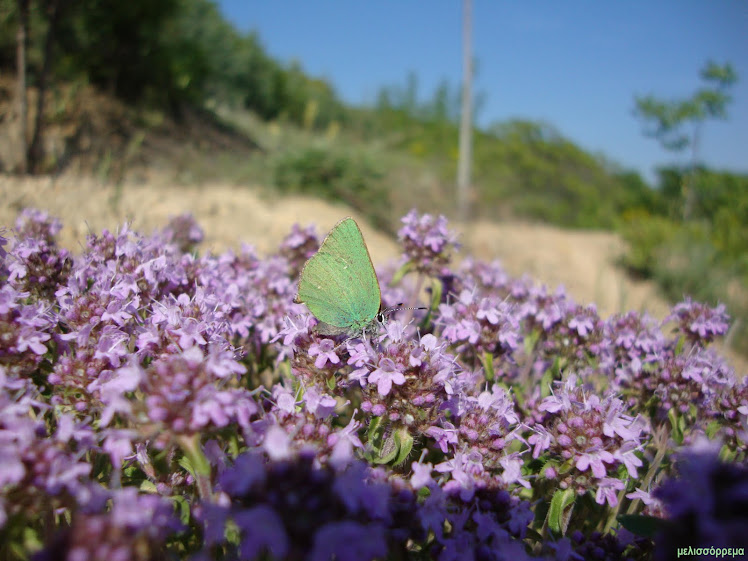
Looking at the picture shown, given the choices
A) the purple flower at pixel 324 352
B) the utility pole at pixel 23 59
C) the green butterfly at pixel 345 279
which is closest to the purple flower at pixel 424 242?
the green butterfly at pixel 345 279

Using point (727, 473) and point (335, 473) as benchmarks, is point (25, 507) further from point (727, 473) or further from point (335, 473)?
point (727, 473)

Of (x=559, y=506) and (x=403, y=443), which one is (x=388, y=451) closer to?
(x=403, y=443)

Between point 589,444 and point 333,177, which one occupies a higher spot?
point 333,177

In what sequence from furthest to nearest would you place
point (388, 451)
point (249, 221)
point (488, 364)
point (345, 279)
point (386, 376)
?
point (249, 221), point (488, 364), point (345, 279), point (388, 451), point (386, 376)

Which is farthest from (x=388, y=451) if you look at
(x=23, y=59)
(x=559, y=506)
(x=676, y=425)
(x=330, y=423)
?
(x=23, y=59)

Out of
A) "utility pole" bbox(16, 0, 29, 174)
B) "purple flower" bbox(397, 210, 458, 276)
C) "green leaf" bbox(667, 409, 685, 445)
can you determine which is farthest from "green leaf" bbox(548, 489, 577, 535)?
"utility pole" bbox(16, 0, 29, 174)

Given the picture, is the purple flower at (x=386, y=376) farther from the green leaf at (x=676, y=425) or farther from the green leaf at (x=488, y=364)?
the green leaf at (x=676, y=425)

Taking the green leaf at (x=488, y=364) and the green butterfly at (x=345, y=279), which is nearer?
the green butterfly at (x=345, y=279)
